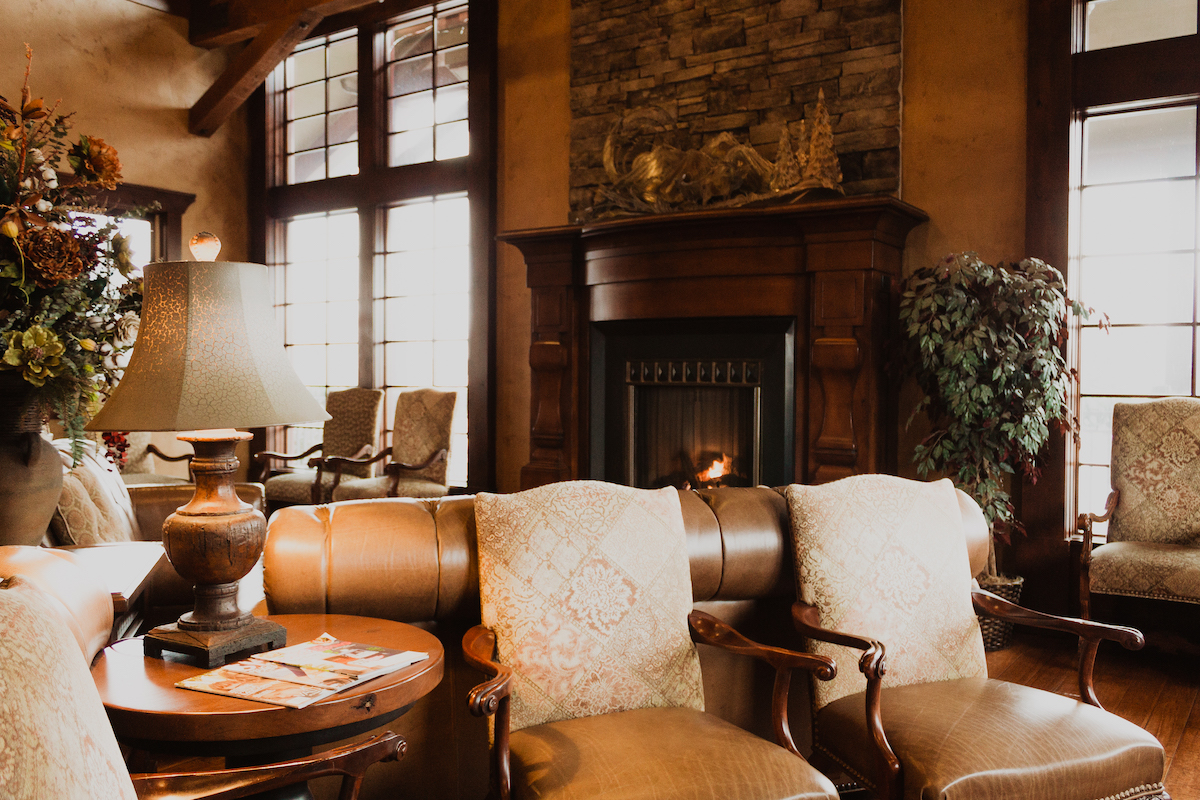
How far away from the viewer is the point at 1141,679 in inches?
133

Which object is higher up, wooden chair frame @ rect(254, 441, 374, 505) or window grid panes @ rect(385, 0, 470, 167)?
window grid panes @ rect(385, 0, 470, 167)

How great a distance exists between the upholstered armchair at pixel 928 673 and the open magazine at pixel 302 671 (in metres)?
0.93

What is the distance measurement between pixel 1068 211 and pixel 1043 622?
2480 millimetres

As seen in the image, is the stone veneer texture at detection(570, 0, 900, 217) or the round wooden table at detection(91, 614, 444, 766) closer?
the round wooden table at detection(91, 614, 444, 766)

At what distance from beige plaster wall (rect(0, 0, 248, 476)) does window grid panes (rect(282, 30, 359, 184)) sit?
0.47m

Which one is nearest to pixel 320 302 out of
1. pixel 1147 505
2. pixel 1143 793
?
pixel 1147 505

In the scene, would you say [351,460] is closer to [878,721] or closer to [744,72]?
[744,72]

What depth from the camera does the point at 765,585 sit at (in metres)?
2.16

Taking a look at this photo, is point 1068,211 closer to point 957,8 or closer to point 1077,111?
point 1077,111

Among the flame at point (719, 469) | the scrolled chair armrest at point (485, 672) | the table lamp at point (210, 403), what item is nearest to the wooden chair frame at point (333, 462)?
the flame at point (719, 469)

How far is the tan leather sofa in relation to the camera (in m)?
1.82

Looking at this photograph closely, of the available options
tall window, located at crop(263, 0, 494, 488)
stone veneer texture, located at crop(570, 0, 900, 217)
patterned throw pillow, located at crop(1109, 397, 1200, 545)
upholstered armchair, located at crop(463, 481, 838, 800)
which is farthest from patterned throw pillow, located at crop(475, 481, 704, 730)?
tall window, located at crop(263, 0, 494, 488)

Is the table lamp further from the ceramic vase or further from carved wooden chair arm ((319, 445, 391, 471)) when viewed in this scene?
carved wooden chair arm ((319, 445, 391, 471))

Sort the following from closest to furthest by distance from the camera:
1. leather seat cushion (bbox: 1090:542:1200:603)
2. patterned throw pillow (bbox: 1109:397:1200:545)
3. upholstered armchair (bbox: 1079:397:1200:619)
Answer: leather seat cushion (bbox: 1090:542:1200:603) → upholstered armchair (bbox: 1079:397:1200:619) → patterned throw pillow (bbox: 1109:397:1200:545)
